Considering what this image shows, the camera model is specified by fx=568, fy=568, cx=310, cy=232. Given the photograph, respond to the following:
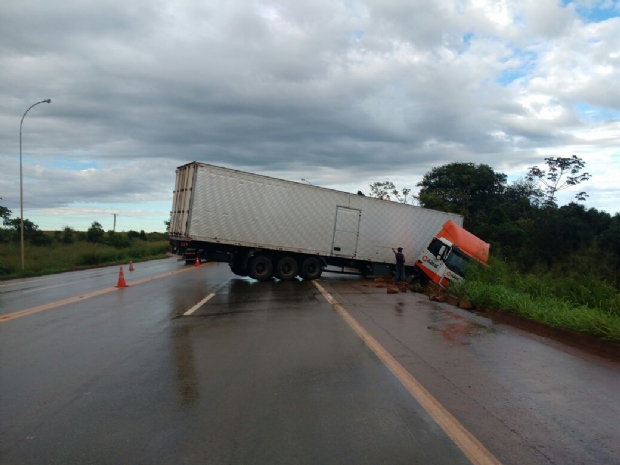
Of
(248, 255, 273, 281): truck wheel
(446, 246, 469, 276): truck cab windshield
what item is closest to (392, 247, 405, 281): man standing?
(446, 246, 469, 276): truck cab windshield

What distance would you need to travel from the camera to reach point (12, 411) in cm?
539

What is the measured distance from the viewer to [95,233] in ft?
210

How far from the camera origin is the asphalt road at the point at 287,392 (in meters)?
4.54

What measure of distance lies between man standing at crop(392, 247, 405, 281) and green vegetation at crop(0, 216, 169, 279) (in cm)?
1844

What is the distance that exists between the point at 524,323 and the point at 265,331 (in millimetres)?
5523

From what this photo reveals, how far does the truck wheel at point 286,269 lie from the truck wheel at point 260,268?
0.39m

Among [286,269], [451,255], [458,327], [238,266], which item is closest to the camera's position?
[458,327]

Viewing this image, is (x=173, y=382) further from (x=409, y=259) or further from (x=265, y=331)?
(x=409, y=259)

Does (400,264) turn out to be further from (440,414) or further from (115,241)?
(115,241)

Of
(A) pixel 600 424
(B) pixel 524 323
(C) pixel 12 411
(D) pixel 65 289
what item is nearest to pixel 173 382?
(C) pixel 12 411

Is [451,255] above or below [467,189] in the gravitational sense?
below

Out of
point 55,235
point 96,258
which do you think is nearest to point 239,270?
point 96,258

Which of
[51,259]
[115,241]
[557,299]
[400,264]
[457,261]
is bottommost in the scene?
[51,259]

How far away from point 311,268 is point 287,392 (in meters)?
18.1
